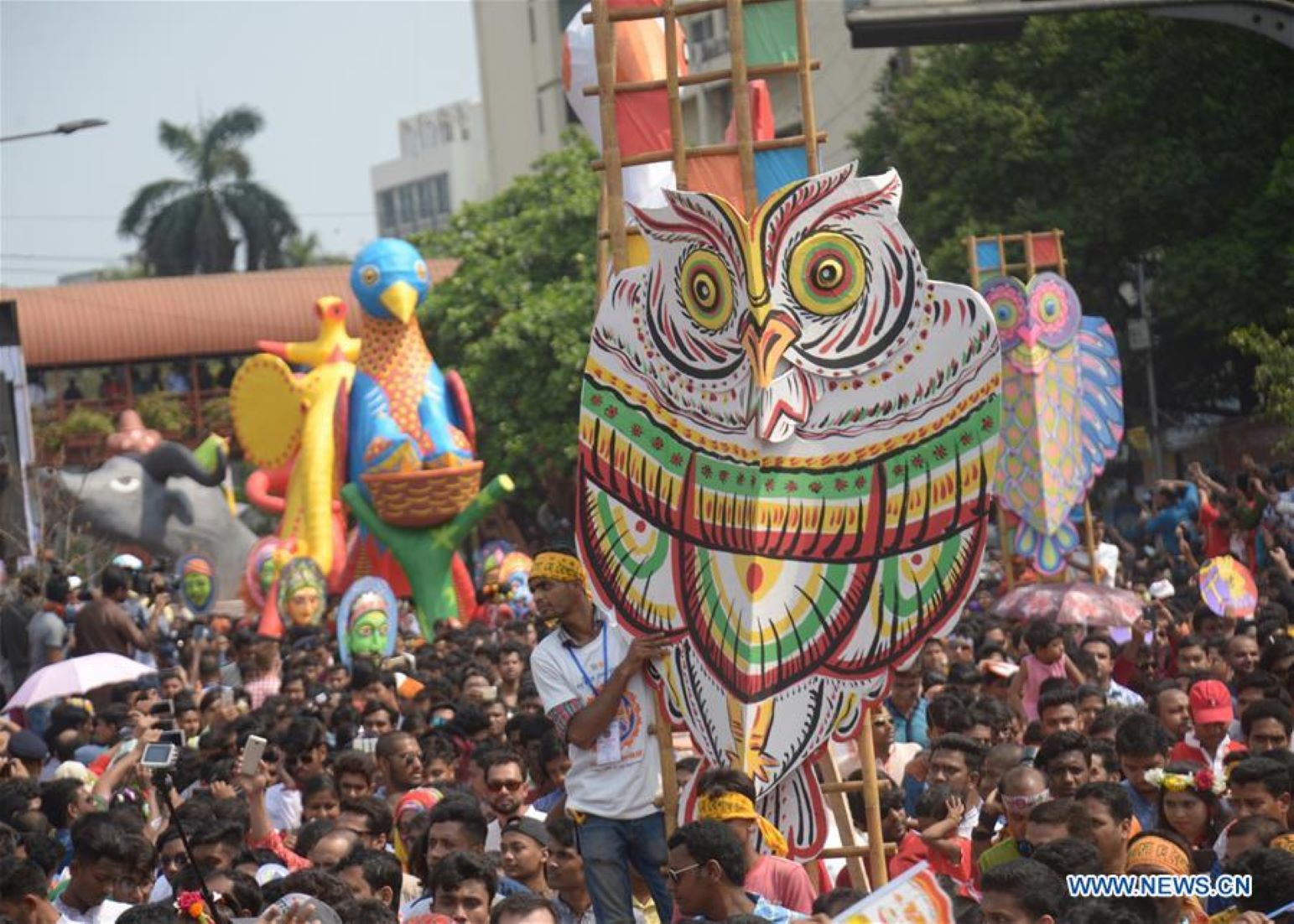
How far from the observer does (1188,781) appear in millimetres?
8133

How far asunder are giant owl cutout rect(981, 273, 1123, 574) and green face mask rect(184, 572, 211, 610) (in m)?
13.4

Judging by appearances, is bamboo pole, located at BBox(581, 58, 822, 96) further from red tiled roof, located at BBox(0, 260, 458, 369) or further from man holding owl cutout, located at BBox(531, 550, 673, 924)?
red tiled roof, located at BBox(0, 260, 458, 369)

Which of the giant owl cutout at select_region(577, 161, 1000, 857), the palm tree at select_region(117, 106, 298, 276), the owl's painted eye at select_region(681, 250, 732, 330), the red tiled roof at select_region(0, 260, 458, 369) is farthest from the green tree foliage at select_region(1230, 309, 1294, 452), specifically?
the palm tree at select_region(117, 106, 298, 276)

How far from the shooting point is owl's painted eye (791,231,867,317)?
8516 mm

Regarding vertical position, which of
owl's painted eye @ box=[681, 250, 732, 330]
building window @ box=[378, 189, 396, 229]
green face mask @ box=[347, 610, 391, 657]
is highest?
building window @ box=[378, 189, 396, 229]

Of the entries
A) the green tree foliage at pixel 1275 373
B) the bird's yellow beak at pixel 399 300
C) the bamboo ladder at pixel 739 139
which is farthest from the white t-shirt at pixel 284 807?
the bird's yellow beak at pixel 399 300

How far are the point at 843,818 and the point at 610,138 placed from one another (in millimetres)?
2522

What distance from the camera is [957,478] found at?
8.50m

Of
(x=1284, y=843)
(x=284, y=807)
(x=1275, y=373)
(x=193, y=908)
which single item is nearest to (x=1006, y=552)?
(x=1275, y=373)

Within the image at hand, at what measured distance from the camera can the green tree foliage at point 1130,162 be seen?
3000cm

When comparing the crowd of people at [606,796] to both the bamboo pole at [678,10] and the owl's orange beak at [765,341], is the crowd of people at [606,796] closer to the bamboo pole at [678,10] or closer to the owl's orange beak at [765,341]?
the owl's orange beak at [765,341]

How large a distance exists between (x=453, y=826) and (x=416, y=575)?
16.6 m

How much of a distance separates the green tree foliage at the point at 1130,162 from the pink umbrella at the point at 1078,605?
13504mm

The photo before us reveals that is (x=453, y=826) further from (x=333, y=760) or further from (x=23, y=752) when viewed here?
(x=23, y=752)
